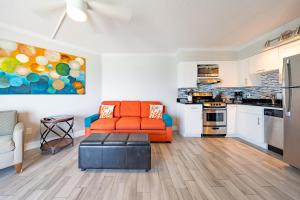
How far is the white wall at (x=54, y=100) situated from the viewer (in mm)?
3113

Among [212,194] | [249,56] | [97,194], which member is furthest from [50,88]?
[249,56]

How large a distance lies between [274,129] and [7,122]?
16.1ft

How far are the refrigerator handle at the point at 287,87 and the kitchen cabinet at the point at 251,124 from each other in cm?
91

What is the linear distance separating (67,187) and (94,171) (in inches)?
17.9

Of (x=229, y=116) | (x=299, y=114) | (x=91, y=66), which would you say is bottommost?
(x=229, y=116)

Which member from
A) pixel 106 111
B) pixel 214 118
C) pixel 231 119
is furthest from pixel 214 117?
pixel 106 111

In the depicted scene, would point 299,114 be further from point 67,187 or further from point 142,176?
point 67,187

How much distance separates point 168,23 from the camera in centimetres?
281

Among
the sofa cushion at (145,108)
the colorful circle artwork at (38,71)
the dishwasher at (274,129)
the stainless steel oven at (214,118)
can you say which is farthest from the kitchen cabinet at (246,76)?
the colorful circle artwork at (38,71)

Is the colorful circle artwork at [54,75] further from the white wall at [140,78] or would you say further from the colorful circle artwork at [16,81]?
the white wall at [140,78]

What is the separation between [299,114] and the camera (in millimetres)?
2213

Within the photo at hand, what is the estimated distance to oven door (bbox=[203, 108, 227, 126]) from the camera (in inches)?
163

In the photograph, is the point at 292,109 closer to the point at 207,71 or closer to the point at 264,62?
the point at 264,62

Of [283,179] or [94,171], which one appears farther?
[94,171]
